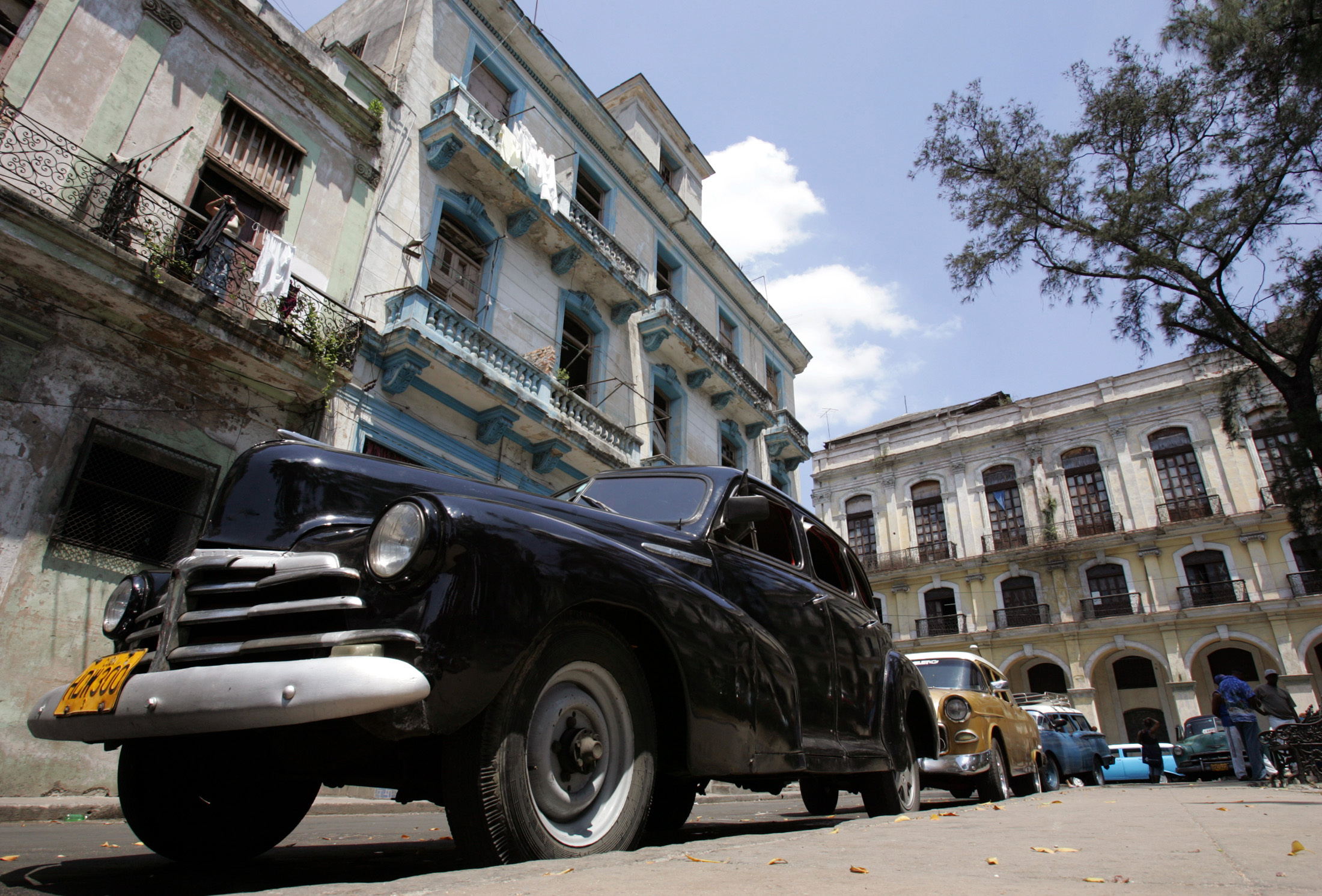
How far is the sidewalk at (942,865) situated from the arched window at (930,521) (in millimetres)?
30893

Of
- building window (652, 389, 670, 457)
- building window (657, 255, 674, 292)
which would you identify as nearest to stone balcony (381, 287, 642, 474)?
building window (652, 389, 670, 457)

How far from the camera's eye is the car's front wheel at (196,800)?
103 inches

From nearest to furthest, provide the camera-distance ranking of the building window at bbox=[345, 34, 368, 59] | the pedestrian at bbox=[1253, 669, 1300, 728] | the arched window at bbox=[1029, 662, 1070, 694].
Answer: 1. the pedestrian at bbox=[1253, 669, 1300, 728]
2. the building window at bbox=[345, 34, 368, 59]
3. the arched window at bbox=[1029, 662, 1070, 694]

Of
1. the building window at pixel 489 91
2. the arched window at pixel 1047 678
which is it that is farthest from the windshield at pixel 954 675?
the arched window at pixel 1047 678

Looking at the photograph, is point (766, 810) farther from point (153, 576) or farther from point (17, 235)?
point (17, 235)

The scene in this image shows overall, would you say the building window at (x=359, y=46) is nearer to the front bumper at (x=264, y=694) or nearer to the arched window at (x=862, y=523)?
the front bumper at (x=264, y=694)

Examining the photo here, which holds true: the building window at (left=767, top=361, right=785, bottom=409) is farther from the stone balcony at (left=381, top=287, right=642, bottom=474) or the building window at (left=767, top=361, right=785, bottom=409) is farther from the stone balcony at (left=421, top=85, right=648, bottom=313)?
the stone balcony at (left=381, top=287, right=642, bottom=474)

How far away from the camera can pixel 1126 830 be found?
3.11 meters

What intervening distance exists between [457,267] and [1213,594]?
1148 inches

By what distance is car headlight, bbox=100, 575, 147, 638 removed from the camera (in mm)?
2814

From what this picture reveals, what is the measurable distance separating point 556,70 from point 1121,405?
2679 cm

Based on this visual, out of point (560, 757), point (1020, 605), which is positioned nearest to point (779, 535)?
point (560, 757)

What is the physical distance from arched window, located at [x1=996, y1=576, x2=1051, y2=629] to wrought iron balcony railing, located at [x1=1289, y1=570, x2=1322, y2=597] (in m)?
7.86

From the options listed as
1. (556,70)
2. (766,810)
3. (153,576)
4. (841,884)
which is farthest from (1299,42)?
(153,576)
